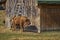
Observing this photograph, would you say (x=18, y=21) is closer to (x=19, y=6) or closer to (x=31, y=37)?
(x=19, y=6)

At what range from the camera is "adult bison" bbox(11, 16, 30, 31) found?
43.7 feet

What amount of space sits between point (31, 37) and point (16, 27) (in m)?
1.84

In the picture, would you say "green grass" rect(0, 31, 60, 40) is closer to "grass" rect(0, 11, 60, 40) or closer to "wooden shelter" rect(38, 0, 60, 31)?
"grass" rect(0, 11, 60, 40)

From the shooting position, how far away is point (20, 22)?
13.4 metres

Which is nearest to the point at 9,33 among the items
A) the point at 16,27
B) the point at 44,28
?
the point at 16,27

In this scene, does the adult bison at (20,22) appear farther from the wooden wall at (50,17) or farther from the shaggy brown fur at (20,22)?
the wooden wall at (50,17)

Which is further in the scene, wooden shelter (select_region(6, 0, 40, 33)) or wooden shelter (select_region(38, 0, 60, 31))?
wooden shelter (select_region(6, 0, 40, 33))

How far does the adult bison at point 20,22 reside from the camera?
1330cm

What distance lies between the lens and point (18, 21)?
13453 mm

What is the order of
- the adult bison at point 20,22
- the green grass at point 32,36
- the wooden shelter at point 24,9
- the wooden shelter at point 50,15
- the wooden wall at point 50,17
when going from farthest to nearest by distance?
the adult bison at point 20,22 → the wooden shelter at point 24,9 → the wooden wall at point 50,17 → the wooden shelter at point 50,15 → the green grass at point 32,36

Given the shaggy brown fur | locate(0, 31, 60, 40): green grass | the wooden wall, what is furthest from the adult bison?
locate(0, 31, 60, 40): green grass

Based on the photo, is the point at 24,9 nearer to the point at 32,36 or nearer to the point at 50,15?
the point at 50,15

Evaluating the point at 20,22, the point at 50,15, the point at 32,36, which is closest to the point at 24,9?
the point at 20,22

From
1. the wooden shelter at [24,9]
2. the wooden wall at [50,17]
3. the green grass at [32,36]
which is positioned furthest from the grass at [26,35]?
the wooden shelter at [24,9]
